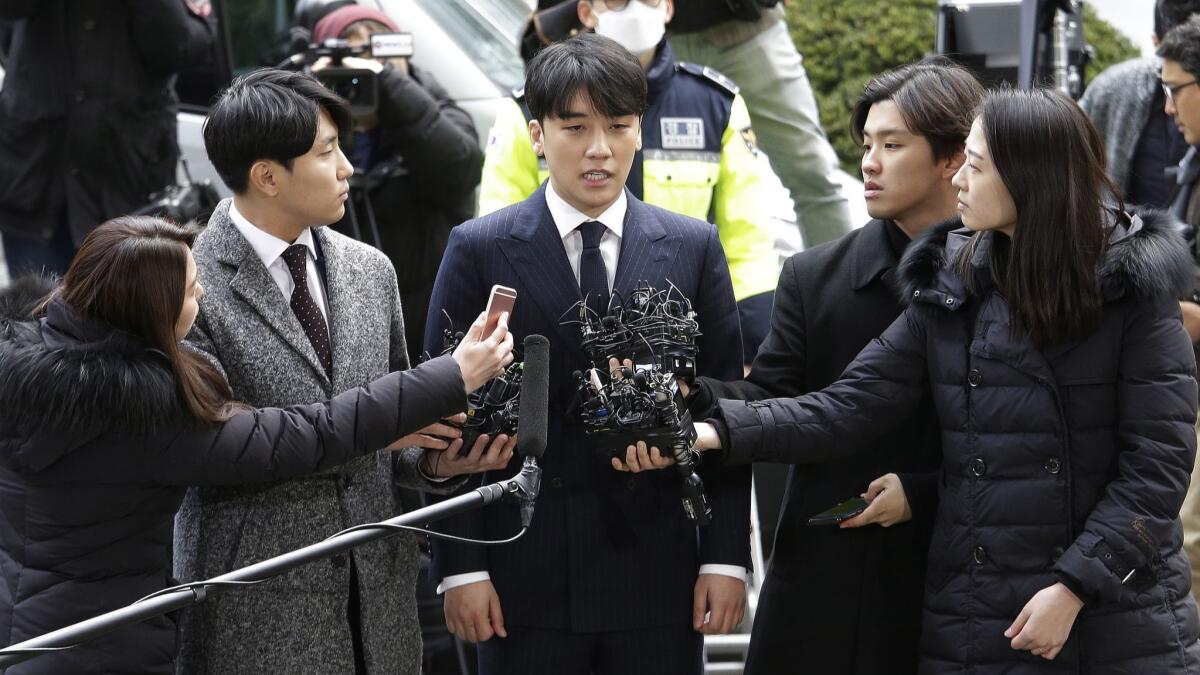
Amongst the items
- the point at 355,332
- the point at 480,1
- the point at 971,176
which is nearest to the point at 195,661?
the point at 355,332

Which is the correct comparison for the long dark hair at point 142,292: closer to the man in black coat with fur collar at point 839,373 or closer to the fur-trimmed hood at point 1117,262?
the man in black coat with fur collar at point 839,373

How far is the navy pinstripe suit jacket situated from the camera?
309cm

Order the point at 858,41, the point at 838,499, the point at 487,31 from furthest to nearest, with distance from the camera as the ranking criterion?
the point at 858,41 < the point at 487,31 < the point at 838,499

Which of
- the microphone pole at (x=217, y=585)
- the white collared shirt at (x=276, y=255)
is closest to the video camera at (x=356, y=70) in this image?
the white collared shirt at (x=276, y=255)

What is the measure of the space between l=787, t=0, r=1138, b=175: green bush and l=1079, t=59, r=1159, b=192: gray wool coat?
9.85 feet

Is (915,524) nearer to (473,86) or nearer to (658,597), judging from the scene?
(658,597)

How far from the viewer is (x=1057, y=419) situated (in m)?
2.76

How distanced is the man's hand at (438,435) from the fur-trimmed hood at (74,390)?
1.55ft

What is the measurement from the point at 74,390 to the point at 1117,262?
1844 millimetres

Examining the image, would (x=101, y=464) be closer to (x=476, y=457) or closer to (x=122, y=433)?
(x=122, y=433)

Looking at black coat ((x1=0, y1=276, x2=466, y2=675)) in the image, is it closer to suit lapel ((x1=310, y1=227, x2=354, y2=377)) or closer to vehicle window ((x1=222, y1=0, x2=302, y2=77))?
suit lapel ((x1=310, y1=227, x2=354, y2=377))

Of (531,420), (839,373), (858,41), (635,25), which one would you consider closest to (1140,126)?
(635,25)

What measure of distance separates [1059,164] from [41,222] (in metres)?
3.50

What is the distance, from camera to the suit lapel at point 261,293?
2990 millimetres
